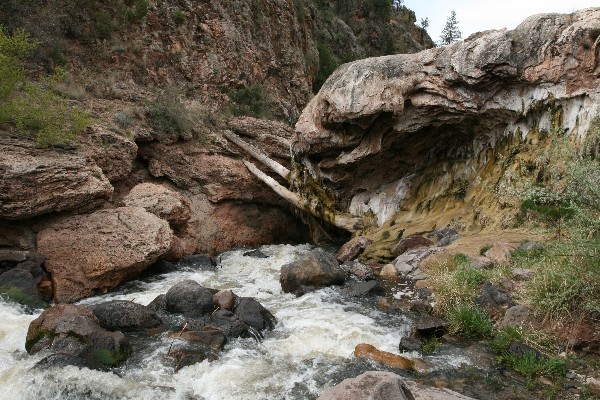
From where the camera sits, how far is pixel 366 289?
9.21 meters

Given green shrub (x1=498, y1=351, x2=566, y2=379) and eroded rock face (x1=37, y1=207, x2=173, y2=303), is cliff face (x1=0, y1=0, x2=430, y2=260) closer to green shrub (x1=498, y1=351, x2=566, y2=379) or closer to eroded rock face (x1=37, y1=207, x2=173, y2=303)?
eroded rock face (x1=37, y1=207, x2=173, y2=303)

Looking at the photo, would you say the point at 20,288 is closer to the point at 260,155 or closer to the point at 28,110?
the point at 28,110

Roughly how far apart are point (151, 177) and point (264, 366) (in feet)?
36.5

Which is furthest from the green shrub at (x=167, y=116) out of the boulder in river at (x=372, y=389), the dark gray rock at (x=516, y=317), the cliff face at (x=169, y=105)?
the boulder in river at (x=372, y=389)

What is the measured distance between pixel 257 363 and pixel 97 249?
5519mm

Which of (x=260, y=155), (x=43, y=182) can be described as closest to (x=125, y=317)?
(x=43, y=182)

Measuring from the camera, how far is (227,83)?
21.5 m

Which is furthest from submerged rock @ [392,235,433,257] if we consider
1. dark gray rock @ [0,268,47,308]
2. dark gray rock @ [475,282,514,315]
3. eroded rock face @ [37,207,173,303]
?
dark gray rock @ [0,268,47,308]

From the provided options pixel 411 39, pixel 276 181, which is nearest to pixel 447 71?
pixel 276 181

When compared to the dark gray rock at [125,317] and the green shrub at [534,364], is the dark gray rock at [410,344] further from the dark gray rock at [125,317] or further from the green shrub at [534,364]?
the dark gray rock at [125,317]

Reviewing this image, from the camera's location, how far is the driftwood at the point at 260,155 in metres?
17.0

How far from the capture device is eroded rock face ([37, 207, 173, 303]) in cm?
966

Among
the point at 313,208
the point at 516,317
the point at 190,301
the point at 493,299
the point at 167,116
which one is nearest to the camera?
the point at 516,317

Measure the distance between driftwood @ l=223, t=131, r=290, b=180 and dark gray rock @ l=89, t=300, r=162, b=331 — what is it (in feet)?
32.0
